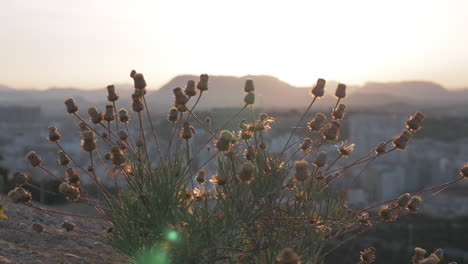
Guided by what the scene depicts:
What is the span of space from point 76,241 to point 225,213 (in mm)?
2319

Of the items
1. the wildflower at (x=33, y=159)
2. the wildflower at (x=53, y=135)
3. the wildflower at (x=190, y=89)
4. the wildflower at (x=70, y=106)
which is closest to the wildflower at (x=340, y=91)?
the wildflower at (x=190, y=89)

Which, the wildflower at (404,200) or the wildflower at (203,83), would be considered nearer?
the wildflower at (404,200)

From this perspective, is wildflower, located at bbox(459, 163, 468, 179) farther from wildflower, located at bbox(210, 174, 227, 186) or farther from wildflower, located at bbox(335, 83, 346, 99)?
wildflower, located at bbox(210, 174, 227, 186)

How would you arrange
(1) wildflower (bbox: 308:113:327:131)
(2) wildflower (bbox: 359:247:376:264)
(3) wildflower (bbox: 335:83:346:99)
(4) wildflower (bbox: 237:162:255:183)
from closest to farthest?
(4) wildflower (bbox: 237:162:255:183)
(1) wildflower (bbox: 308:113:327:131)
(2) wildflower (bbox: 359:247:376:264)
(3) wildflower (bbox: 335:83:346:99)

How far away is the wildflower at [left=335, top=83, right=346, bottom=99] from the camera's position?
275cm

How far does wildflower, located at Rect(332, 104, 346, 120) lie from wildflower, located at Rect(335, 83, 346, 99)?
0.08m

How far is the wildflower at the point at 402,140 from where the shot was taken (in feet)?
7.68

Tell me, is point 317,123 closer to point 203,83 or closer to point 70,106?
point 203,83

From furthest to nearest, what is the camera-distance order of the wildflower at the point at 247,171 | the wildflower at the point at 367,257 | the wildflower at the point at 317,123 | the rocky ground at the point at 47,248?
the rocky ground at the point at 47,248, the wildflower at the point at 367,257, the wildflower at the point at 317,123, the wildflower at the point at 247,171

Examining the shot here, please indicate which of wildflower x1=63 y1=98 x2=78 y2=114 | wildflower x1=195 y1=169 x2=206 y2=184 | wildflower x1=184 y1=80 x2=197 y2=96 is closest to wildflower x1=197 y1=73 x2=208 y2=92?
wildflower x1=184 y1=80 x2=197 y2=96

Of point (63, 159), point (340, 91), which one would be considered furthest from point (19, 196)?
point (340, 91)

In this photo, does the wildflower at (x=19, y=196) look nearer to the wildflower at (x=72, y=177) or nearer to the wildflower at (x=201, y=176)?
the wildflower at (x=72, y=177)

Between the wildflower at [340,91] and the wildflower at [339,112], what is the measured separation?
81 mm

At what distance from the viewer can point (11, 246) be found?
3.31 meters
